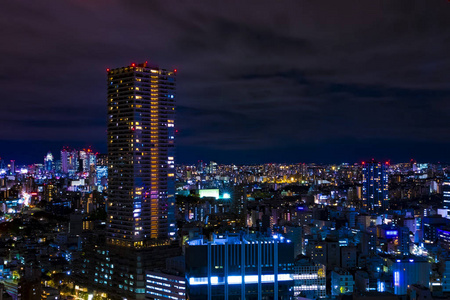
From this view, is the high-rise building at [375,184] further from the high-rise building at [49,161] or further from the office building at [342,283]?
the high-rise building at [49,161]

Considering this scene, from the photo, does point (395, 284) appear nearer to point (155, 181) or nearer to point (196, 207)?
point (155, 181)

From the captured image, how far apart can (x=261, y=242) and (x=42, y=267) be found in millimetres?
12200

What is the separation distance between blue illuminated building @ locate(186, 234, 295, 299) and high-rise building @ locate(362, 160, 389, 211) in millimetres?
27784

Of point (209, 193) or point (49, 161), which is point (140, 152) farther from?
point (49, 161)

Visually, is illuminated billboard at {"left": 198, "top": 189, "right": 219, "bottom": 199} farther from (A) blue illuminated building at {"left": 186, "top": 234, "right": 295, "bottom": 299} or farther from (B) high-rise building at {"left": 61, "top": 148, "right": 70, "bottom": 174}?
(A) blue illuminated building at {"left": 186, "top": 234, "right": 295, "bottom": 299}

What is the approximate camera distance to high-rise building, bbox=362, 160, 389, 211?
115ft

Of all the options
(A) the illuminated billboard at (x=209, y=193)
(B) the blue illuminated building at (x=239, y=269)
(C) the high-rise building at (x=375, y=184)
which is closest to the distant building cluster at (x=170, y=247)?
(B) the blue illuminated building at (x=239, y=269)

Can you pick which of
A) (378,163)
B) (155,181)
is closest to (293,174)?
(378,163)

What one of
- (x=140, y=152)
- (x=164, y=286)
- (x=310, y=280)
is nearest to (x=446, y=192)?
(x=310, y=280)

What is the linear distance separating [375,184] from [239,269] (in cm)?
2885

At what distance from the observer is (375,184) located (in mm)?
35438

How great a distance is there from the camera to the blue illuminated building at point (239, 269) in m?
8.45

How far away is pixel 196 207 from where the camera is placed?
32.2m

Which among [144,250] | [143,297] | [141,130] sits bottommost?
[143,297]
